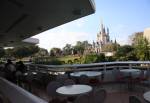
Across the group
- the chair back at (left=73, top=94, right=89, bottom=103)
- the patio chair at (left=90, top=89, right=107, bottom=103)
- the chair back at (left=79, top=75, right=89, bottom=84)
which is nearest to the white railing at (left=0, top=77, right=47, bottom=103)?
the chair back at (left=73, top=94, right=89, bottom=103)

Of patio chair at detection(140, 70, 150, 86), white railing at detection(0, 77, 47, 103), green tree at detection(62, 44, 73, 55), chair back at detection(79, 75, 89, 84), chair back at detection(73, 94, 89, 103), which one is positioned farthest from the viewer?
green tree at detection(62, 44, 73, 55)

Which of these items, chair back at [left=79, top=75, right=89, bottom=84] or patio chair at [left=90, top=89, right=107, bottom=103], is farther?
chair back at [left=79, top=75, right=89, bottom=84]

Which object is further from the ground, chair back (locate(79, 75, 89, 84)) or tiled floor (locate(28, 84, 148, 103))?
chair back (locate(79, 75, 89, 84))

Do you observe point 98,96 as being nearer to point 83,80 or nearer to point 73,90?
point 73,90

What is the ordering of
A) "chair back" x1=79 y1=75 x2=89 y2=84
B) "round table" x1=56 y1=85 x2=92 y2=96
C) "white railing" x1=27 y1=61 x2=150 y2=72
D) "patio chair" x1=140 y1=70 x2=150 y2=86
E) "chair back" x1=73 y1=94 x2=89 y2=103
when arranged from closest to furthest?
"chair back" x1=73 y1=94 x2=89 y2=103, "round table" x1=56 y1=85 x2=92 y2=96, "chair back" x1=79 y1=75 x2=89 y2=84, "patio chair" x1=140 y1=70 x2=150 y2=86, "white railing" x1=27 y1=61 x2=150 y2=72

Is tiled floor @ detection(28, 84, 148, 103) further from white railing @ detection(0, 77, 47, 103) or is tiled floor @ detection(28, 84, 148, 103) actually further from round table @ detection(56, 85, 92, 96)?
round table @ detection(56, 85, 92, 96)

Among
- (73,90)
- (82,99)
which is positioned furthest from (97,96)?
(73,90)

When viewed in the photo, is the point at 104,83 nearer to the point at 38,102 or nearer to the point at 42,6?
the point at 42,6

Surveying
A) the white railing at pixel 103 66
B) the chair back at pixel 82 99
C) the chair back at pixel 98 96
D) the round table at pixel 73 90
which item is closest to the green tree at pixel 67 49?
the white railing at pixel 103 66

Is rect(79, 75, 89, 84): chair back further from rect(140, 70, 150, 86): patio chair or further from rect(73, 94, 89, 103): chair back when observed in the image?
rect(73, 94, 89, 103): chair back

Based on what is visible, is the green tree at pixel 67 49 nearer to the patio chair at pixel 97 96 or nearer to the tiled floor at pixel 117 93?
the tiled floor at pixel 117 93

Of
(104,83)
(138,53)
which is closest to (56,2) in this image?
(104,83)

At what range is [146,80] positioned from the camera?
5.96 meters

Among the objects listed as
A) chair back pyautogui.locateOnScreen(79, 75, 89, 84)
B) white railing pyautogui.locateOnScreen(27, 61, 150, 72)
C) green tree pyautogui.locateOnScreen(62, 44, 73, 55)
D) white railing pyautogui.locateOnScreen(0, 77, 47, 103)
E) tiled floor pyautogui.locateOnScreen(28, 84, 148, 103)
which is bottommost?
tiled floor pyautogui.locateOnScreen(28, 84, 148, 103)
